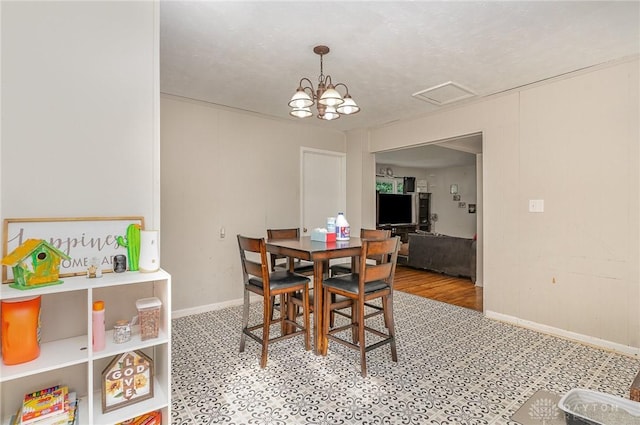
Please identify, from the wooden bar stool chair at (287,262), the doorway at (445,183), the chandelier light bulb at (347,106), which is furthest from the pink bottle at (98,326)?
the doorway at (445,183)

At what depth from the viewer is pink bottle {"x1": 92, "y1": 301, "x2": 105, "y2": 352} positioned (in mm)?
1418

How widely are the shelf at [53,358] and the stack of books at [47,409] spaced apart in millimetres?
199

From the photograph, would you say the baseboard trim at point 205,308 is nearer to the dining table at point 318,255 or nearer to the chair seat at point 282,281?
the chair seat at point 282,281

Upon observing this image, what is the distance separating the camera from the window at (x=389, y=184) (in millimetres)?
9250

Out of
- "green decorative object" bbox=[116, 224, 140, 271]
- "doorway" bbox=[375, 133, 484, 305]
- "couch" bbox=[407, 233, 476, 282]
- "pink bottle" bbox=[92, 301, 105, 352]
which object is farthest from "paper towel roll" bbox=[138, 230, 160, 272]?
"doorway" bbox=[375, 133, 484, 305]

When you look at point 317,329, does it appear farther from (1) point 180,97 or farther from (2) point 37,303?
(1) point 180,97

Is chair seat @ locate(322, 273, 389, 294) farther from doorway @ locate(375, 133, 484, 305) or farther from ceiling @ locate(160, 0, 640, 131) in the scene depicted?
doorway @ locate(375, 133, 484, 305)

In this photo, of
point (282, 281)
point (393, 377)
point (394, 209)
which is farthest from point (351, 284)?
point (394, 209)

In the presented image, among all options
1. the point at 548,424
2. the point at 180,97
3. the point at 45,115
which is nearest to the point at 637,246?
the point at 548,424

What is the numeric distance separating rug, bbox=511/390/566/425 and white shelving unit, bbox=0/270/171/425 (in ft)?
6.22

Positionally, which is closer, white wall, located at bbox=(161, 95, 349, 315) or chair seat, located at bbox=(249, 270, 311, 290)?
chair seat, located at bbox=(249, 270, 311, 290)

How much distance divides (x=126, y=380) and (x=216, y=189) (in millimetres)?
2609

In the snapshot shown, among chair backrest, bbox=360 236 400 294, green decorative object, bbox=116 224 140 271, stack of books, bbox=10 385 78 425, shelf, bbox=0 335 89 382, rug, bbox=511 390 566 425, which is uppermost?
green decorative object, bbox=116 224 140 271

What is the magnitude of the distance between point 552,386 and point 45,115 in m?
3.28
